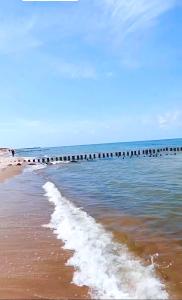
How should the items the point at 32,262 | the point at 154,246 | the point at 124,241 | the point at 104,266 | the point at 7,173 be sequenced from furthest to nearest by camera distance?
1. the point at 7,173
2. the point at 124,241
3. the point at 154,246
4. the point at 32,262
5. the point at 104,266

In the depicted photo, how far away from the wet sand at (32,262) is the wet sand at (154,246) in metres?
1.62

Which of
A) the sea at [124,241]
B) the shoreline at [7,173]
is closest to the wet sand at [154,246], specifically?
the sea at [124,241]

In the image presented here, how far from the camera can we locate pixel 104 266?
7441 millimetres

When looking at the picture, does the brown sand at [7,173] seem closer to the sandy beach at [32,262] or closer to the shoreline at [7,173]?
the shoreline at [7,173]

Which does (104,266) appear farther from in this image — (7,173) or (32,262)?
(7,173)

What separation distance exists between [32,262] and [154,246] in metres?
3.06

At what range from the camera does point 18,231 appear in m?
11.0

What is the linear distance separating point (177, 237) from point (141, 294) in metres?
4.32

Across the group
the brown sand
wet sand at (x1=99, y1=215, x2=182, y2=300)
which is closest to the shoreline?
the brown sand

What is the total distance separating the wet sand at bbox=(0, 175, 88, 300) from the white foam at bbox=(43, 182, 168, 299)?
0.83 ft

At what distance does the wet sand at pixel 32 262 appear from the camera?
6281 millimetres

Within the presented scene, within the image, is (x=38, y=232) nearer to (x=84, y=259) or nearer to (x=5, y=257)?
(x=5, y=257)

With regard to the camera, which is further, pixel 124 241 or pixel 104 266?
pixel 124 241

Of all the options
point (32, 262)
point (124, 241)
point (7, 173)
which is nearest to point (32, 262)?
point (32, 262)
